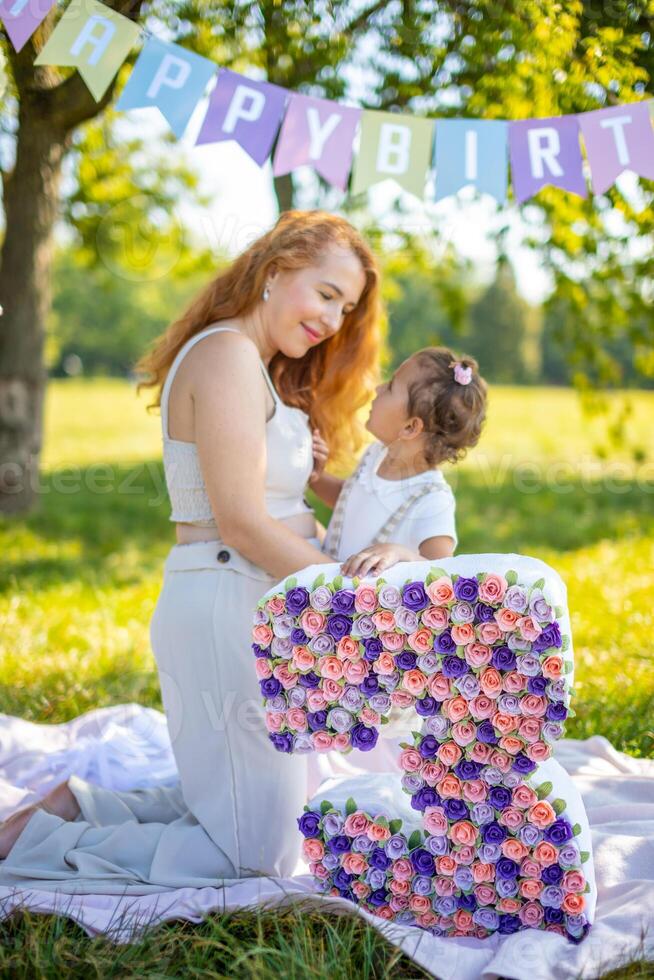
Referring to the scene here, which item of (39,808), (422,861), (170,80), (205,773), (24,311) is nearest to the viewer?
(422,861)

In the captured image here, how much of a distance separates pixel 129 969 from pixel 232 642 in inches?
28.0

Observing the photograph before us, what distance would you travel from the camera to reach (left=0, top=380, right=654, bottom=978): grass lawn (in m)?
1.81

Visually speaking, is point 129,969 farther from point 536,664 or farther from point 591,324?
point 591,324

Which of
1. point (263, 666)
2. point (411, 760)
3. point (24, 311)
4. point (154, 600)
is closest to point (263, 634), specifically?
point (263, 666)

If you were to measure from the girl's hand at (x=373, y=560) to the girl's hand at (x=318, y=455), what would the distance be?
639 mm

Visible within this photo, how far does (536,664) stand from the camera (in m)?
1.74

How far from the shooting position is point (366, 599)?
1812 millimetres

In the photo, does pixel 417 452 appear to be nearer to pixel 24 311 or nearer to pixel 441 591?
pixel 441 591

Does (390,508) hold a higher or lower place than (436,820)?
higher

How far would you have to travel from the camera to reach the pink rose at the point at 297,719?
1.90 metres

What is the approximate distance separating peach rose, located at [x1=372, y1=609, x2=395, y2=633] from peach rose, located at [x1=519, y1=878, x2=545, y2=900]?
1.93ft

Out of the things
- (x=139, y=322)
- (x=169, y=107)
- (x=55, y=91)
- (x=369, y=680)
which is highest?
(x=139, y=322)

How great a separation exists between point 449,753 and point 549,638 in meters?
0.32

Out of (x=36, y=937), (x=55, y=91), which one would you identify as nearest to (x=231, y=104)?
(x=36, y=937)
